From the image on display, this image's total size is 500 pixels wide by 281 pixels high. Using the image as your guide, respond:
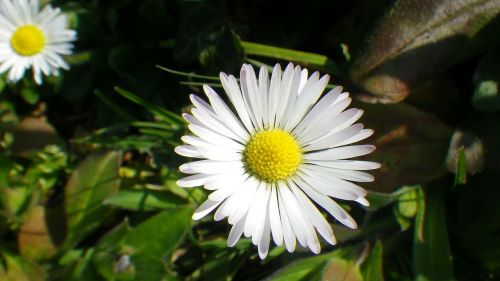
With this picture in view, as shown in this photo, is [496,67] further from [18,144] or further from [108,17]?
[18,144]

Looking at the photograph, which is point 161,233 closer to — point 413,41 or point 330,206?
point 330,206

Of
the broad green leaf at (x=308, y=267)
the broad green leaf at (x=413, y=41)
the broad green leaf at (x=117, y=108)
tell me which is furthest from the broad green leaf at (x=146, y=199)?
the broad green leaf at (x=413, y=41)

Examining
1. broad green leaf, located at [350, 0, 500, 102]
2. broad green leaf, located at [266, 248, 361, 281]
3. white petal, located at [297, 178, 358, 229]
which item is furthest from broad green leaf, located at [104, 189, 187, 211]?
broad green leaf, located at [350, 0, 500, 102]

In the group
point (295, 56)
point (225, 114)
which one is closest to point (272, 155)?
point (225, 114)

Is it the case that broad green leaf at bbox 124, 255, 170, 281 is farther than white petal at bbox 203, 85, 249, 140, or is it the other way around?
broad green leaf at bbox 124, 255, 170, 281

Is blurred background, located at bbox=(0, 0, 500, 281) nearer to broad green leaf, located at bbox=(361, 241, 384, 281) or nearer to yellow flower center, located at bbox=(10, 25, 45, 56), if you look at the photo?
broad green leaf, located at bbox=(361, 241, 384, 281)

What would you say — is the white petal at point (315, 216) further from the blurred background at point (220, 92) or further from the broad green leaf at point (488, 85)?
the broad green leaf at point (488, 85)
